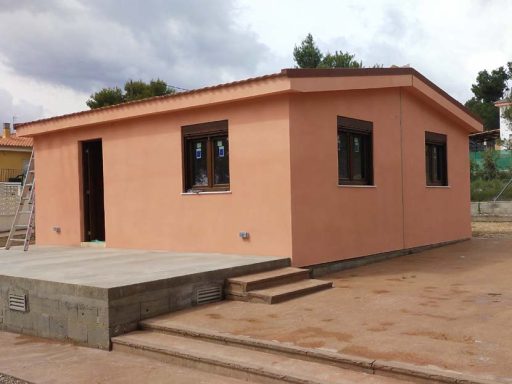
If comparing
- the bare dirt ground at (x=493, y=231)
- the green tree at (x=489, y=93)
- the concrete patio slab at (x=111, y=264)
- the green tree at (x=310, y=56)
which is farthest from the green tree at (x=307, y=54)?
the concrete patio slab at (x=111, y=264)

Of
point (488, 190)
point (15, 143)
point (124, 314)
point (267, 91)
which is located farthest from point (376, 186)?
point (15, 143)

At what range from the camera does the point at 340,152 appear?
31.9ft

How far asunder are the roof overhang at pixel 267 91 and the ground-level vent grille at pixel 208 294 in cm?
319

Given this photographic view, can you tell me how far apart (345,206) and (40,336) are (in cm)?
540

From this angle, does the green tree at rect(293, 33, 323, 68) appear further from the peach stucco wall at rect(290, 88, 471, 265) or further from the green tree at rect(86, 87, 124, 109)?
the peach stucco wall at rect(290, 88, 471, 265)

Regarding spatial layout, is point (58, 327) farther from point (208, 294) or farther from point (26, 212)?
point (26, 212)

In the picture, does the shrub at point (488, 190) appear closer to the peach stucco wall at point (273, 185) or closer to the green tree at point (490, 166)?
the green tree at point (490, 166)

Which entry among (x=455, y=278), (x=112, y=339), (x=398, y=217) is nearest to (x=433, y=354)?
(x=112, y=339)

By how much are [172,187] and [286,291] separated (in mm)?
3832

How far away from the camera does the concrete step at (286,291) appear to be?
682 centimetres

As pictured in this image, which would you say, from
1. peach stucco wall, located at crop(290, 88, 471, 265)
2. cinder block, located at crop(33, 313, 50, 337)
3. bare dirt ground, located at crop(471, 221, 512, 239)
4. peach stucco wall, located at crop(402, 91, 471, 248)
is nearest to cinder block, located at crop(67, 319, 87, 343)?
cinder block, located at crop(33, 313, 50, 337)

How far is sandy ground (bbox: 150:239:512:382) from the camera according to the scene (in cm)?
455

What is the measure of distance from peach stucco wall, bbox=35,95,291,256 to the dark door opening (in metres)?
A: 0.17

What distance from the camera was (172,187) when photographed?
33.1ft
